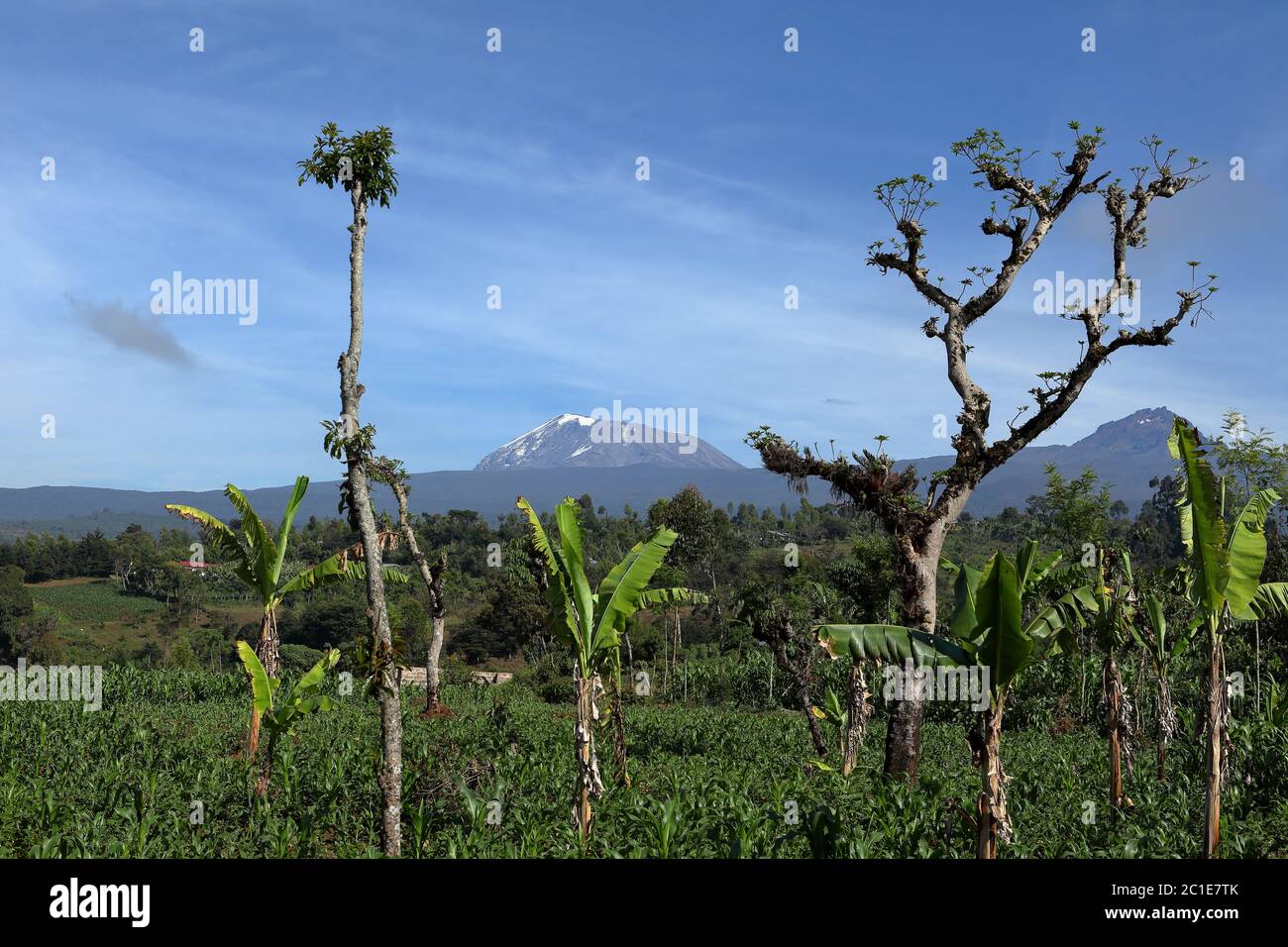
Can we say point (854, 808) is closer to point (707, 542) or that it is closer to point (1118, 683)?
point (1118, 683)

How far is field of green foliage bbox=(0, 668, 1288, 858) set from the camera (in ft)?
35.8

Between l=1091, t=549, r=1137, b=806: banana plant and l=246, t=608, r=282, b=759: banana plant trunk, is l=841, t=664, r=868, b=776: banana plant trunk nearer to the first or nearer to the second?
l=1091, t=549, r=1137, b=806: banana plant

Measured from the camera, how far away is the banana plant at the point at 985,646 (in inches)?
360

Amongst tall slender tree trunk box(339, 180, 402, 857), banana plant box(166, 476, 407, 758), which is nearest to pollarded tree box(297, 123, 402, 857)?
tall slender tree trunk box(339, 180, 402, 857)

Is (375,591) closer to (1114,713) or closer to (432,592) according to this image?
(1114,713)

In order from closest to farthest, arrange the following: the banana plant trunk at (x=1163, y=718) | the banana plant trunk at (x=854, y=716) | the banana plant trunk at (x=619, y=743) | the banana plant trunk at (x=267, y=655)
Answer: the banana plant trunk at (x=267, y=655) → the banana plant trunk at (x=619, y=743) → the banana plant trunk at (x=1163, y=718) → the banana plant trunk at (x=854, y=716)

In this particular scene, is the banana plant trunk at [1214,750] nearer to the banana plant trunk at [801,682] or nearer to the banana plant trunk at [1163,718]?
the banana plant trunk at [1163,718]

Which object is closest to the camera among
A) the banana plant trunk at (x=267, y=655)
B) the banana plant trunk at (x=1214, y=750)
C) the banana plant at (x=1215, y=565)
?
the banana plant at (x=1215, y=565)

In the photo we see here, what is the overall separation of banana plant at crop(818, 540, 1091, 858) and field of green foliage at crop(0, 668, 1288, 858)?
1611mm

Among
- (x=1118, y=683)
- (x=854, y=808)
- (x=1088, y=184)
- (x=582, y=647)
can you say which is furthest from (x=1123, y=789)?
(x=1088, y=184)

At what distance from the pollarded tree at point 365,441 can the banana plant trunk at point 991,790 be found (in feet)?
20.1

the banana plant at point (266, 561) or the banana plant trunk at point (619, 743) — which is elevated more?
the banana plant at point (266, 561)
